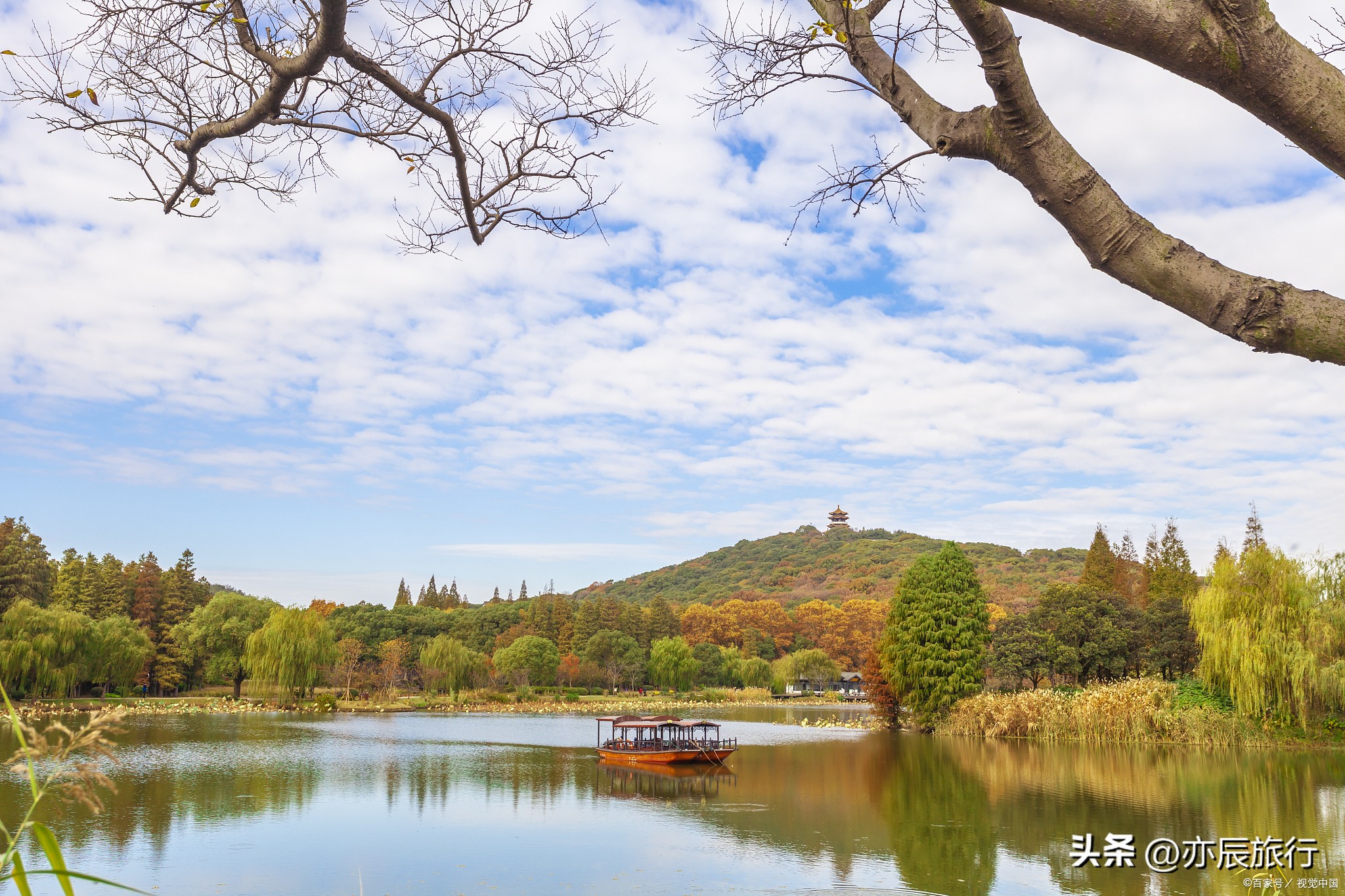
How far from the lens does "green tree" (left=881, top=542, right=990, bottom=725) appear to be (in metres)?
26.7

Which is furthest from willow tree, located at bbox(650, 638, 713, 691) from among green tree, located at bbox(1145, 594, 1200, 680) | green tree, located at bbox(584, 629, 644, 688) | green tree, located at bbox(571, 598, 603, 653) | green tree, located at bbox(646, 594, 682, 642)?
green tree, located at bbox(1145, 594, 1200, 680)

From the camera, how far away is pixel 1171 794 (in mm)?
15195

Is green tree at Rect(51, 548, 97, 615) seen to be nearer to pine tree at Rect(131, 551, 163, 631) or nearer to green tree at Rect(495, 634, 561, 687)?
pine tree at Rect(131, 551, 163, 631)

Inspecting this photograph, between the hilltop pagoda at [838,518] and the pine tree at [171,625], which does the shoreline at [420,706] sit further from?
the hilltop pagoda at [838,518]

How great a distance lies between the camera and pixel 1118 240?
7.20 ft

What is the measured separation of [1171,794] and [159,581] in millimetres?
45654

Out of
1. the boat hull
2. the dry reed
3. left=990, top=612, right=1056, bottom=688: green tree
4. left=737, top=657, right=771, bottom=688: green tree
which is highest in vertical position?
left=990, top=612, right=1056, bottom=688: green tree

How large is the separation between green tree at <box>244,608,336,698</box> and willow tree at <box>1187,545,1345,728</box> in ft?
103

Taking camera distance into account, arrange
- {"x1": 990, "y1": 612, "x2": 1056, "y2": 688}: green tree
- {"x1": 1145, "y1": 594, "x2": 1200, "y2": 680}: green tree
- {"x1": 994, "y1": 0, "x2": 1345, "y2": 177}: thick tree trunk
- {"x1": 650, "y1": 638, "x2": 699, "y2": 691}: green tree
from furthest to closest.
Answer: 1. {"x1": 650, "y1": 638, "x2": 699, "y2": 691}: green tree
2. {"x1": 990, "y1": 612, "x2": 1056, "y2": 688}: green tree
3. {"x1": 1145, "y1": 594, "x2": 1200, "y2": 680}: green tree
4. {"x1": 994, "y1": 0, "x2": 1345, "y2": 177}: thick tree trunk


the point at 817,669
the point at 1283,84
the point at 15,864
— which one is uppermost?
the point at 1283,84

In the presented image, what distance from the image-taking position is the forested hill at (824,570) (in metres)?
76.2

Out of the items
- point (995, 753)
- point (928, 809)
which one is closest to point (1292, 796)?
point (928, 809)

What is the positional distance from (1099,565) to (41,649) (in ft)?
141

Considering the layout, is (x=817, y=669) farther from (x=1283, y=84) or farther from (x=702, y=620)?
(x=1283, y=84)
